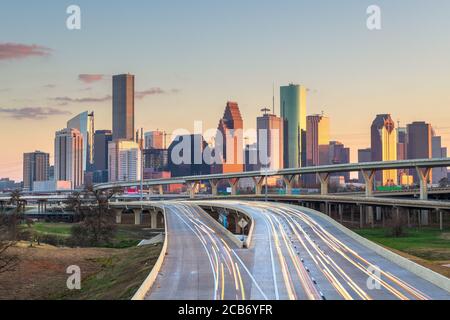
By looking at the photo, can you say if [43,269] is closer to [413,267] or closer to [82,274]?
[82,274]

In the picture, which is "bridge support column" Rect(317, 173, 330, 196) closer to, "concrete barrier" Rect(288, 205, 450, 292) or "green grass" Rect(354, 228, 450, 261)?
"green grass" Rect(354, 228, 450, 261)

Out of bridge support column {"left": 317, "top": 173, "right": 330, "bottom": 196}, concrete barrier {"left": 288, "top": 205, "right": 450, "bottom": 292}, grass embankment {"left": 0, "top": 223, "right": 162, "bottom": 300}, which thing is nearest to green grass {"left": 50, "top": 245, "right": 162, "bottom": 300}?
grass embankment {"left": 0, "top": 223, "right": 162, "bottom": 300}

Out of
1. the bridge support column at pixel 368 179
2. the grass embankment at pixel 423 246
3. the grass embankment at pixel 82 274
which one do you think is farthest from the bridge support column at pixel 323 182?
the grass embankment at pixel 82 274

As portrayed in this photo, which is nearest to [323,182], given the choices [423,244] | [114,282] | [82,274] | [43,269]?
Result: [423,244]

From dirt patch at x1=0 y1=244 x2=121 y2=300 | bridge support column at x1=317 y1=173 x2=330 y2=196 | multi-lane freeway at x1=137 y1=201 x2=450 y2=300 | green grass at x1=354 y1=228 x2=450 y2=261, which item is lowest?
dirt patch at x1=0 y1=244 x2=121 y2=300
